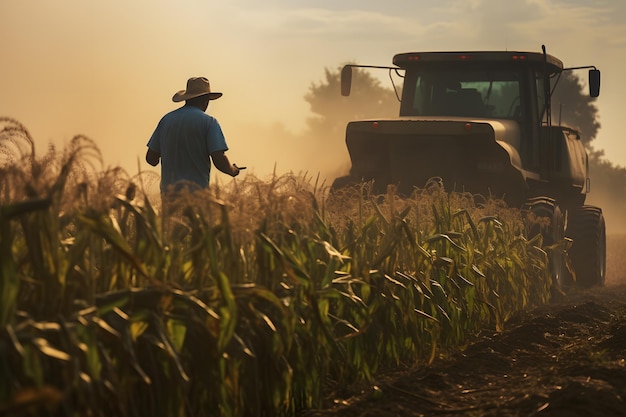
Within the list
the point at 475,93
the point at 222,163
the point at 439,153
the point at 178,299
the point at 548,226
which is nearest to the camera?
the point at 178,299

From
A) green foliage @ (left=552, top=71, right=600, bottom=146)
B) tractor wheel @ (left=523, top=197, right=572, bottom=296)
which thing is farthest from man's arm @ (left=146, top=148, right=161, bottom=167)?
green foliage @ (left=552, top=71, right=600, bottom=146)

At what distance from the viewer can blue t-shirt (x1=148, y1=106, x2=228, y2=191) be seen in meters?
7.04

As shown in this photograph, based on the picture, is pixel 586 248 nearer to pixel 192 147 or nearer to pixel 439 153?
pixel 439 153

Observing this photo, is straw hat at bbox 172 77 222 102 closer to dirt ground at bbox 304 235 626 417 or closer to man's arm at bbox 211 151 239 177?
man's arm at bbox 211 151 239 177

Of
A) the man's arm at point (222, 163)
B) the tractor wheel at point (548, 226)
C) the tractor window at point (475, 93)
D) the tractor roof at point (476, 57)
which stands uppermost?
the tractor roof at point (476, 57)

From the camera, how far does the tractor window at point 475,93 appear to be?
40.1 ft

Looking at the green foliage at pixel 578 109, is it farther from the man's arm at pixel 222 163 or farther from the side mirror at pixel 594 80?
the man's arm at pixel 222 163

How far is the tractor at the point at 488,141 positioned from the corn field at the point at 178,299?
5645 millimetres

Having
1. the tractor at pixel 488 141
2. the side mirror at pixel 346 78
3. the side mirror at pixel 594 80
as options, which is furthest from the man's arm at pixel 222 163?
the side mirror at pixel 594 80

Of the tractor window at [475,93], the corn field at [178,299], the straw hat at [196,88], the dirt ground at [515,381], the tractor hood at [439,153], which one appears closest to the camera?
the corn field at [178,299]

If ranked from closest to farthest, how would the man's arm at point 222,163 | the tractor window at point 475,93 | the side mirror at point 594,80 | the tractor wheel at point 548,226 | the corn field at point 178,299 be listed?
1. the corn field at point 178,299
2. the man's arm at point 222,163
3. the tractor wheel at point 548,226
4. the tractor window at point 475,93
5. the side mirror at point 594,80

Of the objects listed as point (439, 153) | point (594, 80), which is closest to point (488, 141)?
point (439, 153)

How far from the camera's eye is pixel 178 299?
357cm

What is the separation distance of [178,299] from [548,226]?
25.3 ft
